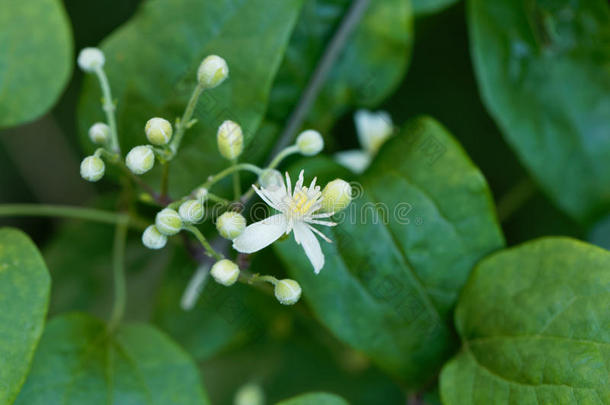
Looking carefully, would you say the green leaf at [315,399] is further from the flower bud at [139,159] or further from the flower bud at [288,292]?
the flower bud at [139,159]

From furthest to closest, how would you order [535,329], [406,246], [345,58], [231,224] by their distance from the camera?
[345,58]
[406,246]
[535,329]
[231,224]

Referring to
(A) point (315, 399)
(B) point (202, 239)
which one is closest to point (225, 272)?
(B) point (202, 239)

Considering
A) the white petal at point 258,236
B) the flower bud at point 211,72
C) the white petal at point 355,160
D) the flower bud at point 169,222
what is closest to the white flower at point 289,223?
the white petal at point 258,236

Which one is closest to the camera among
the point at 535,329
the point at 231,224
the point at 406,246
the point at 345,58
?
the point at 231,224

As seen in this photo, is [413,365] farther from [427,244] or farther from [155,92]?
[155,92]

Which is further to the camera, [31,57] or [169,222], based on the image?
[31,57]

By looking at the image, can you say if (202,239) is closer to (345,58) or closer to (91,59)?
(91,59)

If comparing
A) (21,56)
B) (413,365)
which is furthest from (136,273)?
(413,365)
